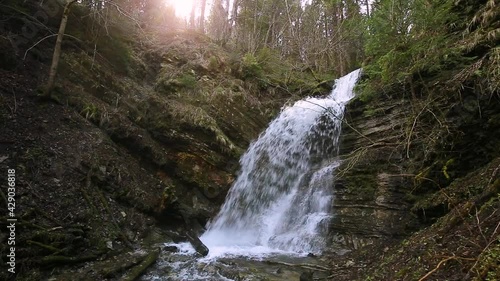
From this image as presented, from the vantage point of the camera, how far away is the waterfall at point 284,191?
789cm

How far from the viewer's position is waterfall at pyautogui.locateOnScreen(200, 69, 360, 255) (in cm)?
789

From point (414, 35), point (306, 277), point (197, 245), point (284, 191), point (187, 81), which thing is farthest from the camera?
point (187, 81)

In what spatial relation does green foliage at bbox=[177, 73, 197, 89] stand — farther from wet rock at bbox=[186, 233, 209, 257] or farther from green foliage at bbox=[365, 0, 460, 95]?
green foliage at bbox=[365, 0, 460, 95]

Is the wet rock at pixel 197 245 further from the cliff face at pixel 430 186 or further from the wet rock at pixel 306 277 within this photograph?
the cliff face at pixel 430 186

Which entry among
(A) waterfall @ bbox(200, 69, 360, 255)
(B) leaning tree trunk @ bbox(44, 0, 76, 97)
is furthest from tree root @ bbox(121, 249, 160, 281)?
(B) leaning tree trunk @ bbox(44, 0, 76, 97)

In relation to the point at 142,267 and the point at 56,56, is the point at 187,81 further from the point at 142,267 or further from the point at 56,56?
the point at 142,267

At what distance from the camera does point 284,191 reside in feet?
31.2

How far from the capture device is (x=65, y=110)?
7520 mm

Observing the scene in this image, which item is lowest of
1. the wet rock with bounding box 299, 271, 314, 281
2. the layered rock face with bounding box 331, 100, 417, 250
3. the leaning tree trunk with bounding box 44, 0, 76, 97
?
the wet rock with bounding box 299, 271, 314, 281

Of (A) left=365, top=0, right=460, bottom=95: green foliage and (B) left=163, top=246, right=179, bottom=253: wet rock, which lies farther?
(B) left=163, top=246, right=179, bottom=253: wet rock

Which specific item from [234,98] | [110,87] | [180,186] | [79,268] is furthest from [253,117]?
[79,268]

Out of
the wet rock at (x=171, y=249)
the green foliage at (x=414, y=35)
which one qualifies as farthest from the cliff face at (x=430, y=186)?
the wet rock at (x=171, y=249)

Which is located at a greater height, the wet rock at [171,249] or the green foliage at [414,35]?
the green foliage at [414,35]

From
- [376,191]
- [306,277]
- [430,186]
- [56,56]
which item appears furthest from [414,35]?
[56,56]
